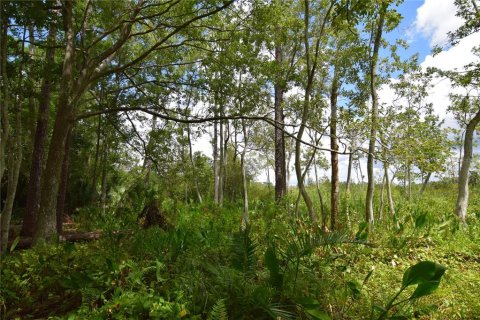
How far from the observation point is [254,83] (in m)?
7.35

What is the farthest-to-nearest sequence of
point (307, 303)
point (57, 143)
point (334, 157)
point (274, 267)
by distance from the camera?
point (334, 157) < point (57, 143) < point (274, 267) < point (307, 303)

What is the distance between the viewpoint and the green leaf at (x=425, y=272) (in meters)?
2.54

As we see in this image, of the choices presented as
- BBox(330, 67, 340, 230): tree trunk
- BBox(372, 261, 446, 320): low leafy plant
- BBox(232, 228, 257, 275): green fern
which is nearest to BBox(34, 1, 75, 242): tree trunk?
BBox(232, 228, 257, 275): green fern

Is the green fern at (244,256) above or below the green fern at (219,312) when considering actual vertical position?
above

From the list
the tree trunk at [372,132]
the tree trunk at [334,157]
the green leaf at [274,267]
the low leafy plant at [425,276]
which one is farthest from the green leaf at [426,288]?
the tree trunk at [334,157]

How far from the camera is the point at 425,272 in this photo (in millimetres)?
2578

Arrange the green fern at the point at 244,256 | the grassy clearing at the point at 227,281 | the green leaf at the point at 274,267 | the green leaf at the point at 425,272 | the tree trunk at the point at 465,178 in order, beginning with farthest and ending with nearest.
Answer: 1. the tree trunk at the point at 465,178
2. the green fern at the point at 244,256
3. the green leaf at the point at 274,267
4. the grassy clearing at the point at 227,281
5. the green leaf at the point at 425,272

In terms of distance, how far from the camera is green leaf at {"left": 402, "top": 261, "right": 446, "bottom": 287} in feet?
8.35

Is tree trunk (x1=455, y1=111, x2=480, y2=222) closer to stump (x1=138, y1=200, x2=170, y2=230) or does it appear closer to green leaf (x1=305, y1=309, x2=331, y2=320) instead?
green leaf (x1=305, y1=309, x2=331, y2=320)

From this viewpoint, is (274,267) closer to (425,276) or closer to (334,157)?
(425,276)

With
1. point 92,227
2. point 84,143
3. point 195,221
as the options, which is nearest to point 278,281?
point 195,221

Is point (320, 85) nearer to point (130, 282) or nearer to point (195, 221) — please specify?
point (195, 221)

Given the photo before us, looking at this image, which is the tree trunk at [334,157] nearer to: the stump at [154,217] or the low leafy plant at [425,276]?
the stump at [154,217]

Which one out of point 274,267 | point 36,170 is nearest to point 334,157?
point 274,267
